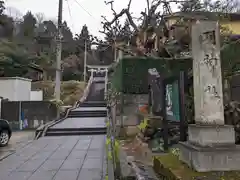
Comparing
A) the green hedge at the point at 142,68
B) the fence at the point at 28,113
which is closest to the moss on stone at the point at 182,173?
the green hedge at the point at 142,68

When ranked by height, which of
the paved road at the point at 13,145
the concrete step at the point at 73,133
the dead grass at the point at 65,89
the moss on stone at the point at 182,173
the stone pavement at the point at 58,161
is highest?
the dead grass at the point at 65,89

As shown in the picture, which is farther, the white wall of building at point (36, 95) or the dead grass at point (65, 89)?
the dead grass at point (65, 89)

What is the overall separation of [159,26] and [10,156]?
9839mm

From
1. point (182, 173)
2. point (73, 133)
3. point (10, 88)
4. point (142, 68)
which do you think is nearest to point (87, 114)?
point (73, 133)

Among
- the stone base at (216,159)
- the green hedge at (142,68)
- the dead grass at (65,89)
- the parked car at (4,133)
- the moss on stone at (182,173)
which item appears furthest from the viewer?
the dead grass at (65,89)

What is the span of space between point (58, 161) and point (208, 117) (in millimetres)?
4367

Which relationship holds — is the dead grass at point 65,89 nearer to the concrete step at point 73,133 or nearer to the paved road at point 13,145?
the paved road at point 13,145

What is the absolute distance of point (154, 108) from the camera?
846 centimetres

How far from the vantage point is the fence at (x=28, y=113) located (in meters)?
16.9

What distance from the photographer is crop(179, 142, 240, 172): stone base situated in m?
3.88

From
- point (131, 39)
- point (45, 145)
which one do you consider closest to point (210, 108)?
point (45, 145)

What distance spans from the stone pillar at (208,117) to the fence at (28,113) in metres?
14.0

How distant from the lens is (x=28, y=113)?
56.3 ft

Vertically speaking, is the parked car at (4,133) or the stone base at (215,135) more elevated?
the stone base at (215,135)
